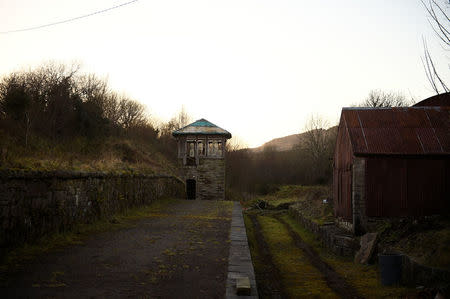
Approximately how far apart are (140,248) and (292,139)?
12236 centimetres

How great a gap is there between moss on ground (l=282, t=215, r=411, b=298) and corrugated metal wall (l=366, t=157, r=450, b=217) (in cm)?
205

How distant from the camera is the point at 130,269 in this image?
5.59m

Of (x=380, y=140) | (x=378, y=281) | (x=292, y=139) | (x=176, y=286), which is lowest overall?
(x=378, y=281)

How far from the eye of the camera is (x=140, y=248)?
714cm

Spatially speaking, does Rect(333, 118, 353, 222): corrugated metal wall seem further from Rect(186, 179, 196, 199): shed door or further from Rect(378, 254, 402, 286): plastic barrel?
Rect(186, 179, 196, 199): shed door

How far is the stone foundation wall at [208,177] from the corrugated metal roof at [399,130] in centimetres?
1801

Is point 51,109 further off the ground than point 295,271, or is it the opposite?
point 51,109

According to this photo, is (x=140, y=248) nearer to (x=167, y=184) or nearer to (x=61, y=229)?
(x=61, y=229)

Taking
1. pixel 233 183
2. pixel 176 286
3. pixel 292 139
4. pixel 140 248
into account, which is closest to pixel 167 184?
pixel 140 248

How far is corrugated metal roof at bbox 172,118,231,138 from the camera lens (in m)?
31.0

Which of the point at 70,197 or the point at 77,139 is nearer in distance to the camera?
the point at 70,197

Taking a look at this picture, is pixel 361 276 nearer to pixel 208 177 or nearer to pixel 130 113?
pixel 208 177

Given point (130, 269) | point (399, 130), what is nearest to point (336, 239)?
point (399, 130)

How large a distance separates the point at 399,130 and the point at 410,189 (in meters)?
2.17
